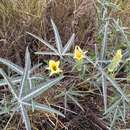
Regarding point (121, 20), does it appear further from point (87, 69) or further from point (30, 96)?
point (30, 96)

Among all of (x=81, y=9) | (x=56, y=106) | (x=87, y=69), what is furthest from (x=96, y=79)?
(x=81, y=9)

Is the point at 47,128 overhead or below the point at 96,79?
below

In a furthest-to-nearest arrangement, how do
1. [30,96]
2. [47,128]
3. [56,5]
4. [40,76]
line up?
[56,5], [47,128], [40,76], [30,96]

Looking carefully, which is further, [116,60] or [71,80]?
[71,80]

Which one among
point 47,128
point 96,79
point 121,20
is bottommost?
point 47,128

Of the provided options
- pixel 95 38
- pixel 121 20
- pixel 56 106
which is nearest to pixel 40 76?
pixel 56 106

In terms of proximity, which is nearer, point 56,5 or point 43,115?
point 43,115

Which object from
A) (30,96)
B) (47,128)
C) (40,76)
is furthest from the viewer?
(47,128)
